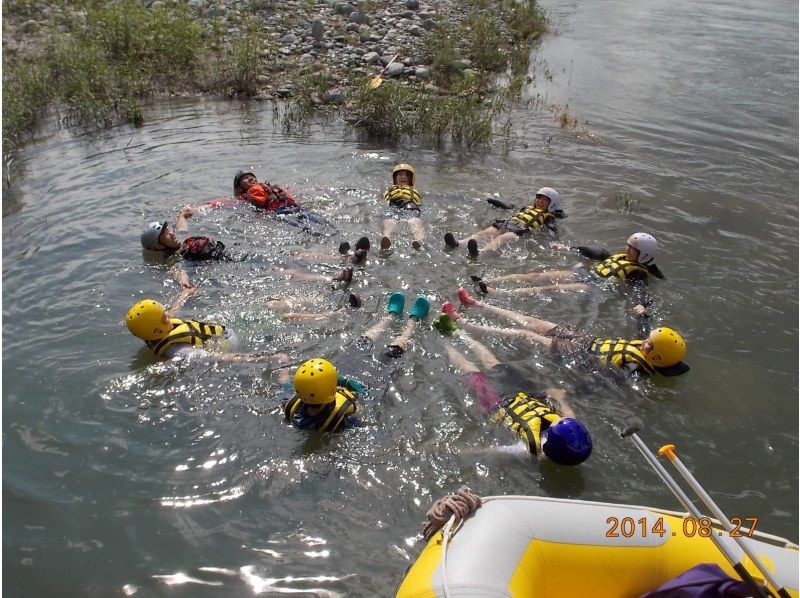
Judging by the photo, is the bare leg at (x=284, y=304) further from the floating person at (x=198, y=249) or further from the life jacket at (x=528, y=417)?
the life jacket at (x=528, y=417)

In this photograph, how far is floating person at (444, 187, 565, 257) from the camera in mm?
9078

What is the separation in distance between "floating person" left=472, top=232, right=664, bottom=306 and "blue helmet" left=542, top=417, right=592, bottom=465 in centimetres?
309

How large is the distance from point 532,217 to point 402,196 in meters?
2.14

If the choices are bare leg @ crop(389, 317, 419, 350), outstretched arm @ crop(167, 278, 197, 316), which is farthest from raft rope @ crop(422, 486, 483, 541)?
outstretched arm @ crop(167, 278, 197, 316)

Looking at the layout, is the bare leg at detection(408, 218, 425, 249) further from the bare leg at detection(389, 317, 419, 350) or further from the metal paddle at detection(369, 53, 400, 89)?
the metal paddle at detection(369, 53, 400, 89)

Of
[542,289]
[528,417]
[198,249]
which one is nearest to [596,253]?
[542,289]

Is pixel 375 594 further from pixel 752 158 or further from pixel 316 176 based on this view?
pixel 752 158

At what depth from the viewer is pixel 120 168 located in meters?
11.2

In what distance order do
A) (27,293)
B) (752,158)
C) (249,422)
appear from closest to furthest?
(249,422)
(27,293)
(752,158)

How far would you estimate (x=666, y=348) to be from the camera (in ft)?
20.2

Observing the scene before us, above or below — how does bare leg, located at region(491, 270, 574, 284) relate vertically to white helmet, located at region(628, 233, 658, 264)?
below

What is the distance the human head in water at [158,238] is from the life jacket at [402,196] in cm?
350

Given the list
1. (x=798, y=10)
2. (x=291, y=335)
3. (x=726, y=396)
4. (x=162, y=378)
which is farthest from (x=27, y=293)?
(x=798, y=10)

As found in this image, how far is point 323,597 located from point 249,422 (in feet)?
6.67
